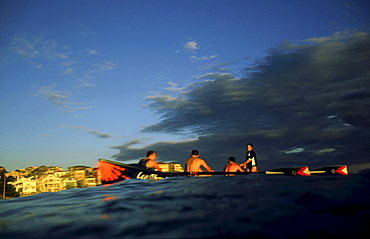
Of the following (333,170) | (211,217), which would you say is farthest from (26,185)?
(211,217)

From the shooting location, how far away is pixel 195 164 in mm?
13523

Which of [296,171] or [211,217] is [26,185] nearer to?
[296,171]

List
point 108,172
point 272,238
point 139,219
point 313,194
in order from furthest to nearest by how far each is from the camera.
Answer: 1. point 108,172
2. point 313,194
3. point 139,219
4. point 272,238

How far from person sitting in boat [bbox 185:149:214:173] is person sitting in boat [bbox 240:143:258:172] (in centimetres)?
325

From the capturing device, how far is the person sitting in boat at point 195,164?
13.5 meters

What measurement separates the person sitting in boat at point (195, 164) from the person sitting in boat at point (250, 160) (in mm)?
3246

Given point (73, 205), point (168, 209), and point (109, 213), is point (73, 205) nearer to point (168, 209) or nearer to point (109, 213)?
point (109, 213)

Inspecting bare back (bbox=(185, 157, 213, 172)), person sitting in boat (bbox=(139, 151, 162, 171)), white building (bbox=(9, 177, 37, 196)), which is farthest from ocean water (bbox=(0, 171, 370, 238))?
white building (bbox=(9, 177, 37, 196))

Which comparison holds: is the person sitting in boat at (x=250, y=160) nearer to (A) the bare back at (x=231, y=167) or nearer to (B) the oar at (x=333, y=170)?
(A) the bare back at (x=231, y=167)

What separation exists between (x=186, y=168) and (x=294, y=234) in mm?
11033

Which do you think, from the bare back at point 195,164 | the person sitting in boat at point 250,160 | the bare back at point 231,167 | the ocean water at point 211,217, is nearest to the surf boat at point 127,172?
the bare back at point 195,164

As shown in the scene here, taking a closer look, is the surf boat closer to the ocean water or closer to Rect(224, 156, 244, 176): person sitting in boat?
Rect(224, 156, 244, 176): person sitting in boat

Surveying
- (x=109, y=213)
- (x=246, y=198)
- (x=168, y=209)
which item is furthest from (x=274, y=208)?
(x=109, y=213)

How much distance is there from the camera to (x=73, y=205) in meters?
5.52
